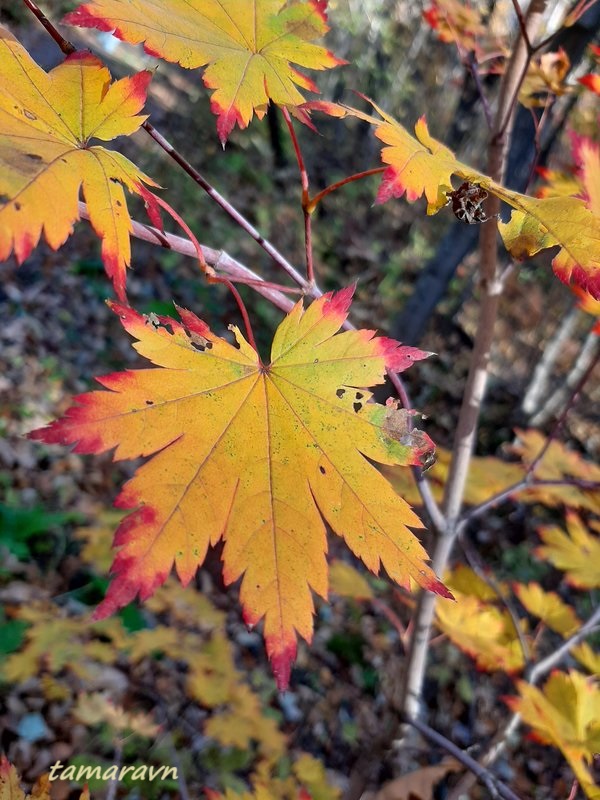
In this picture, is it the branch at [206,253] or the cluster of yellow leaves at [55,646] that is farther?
the cluster of yellow leaves at [55,646]

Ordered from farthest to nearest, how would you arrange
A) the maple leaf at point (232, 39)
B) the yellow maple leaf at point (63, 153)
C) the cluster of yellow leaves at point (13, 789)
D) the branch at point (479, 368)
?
the branch at point (479, 368) → the cluster of yellow leaves at point (13, 789) → the maple leaf at point (232, 39) → the yellow maple leaf at point (63, 153)

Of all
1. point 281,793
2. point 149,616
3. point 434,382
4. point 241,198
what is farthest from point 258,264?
point 281,793

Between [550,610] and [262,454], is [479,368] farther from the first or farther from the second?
[550,610]

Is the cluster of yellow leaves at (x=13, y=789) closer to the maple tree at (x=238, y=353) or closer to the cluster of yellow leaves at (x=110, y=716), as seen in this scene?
the maple tree at (x=238, y=353)

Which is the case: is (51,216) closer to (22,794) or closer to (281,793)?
(22,794)

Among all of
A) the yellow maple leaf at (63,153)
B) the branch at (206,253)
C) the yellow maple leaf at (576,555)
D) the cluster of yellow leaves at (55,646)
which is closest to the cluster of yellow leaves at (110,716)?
the cluster of yellow leaves at (55,646)

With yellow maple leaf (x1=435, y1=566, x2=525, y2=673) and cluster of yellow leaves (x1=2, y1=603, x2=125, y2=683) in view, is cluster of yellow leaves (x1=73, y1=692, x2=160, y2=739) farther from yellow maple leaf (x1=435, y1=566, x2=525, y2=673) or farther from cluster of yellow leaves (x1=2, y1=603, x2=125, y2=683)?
yellow maple leaf (x1=435, y1=566, x2=525, y2=673)

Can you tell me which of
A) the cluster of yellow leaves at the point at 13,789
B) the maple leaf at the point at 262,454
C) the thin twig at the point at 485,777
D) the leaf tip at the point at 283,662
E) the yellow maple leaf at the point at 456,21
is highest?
the yellow maple leaf at the point at 456,21
